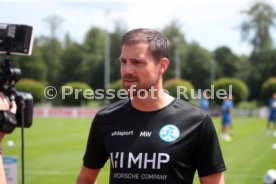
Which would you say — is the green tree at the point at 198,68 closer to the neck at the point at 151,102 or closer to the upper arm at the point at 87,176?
the upper arm at the point at 87,176

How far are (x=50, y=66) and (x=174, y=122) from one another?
324ft

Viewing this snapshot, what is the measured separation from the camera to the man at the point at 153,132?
3.21 metres

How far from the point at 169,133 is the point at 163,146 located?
9cm

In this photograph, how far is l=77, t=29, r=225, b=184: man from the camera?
10.5 ft

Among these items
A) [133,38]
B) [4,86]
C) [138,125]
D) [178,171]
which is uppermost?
[133,38]

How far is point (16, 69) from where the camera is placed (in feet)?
10.5

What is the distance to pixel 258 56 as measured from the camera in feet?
272

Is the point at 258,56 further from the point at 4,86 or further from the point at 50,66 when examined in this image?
the point at 4,86

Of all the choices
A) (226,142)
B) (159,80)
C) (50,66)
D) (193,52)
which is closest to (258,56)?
(193,52)

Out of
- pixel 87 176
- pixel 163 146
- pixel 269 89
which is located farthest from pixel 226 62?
pixel 163 146

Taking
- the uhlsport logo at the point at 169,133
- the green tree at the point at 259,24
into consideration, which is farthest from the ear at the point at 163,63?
the green tree at the point at 259,24

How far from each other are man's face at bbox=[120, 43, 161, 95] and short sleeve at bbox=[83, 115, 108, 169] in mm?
420

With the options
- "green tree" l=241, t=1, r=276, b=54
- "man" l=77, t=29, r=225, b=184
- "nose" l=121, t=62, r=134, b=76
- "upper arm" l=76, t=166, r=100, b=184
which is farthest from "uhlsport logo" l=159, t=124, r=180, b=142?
"green tree" l=241, t=1, r=276, b=54

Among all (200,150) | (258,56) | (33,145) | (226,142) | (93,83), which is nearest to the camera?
(200,150)
